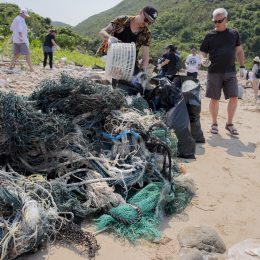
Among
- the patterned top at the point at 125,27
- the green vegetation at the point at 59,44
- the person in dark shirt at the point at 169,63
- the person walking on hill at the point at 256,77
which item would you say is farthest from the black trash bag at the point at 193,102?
the green vegetation at the point at 59,44

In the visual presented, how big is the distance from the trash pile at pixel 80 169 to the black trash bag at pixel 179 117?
37 cm

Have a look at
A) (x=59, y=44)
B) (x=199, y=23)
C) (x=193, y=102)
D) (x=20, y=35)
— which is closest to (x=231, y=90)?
(x=193, y=102)

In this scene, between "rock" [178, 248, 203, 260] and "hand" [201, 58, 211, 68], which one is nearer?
"rock" [178, 248, 203, 260]

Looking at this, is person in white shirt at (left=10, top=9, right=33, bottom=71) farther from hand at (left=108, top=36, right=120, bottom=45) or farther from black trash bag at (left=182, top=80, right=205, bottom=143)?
black trash bag at (left=182, top=80, right=205, bottom=143)

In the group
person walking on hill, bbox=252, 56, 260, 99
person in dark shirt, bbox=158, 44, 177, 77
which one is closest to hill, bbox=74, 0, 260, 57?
person walking on hill, bbox=252, 56, 260, 99

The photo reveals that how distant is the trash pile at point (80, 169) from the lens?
8.59 feet

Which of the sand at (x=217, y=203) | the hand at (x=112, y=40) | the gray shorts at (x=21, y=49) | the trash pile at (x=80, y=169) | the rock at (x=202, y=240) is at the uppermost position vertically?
the hand at (x=112, y=40)

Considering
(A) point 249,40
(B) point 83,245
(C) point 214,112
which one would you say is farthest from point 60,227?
(A) point 249,40

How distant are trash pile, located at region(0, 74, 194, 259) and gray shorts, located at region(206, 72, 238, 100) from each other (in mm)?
1758

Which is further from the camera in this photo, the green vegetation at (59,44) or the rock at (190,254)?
the green vegetation at (59,44)

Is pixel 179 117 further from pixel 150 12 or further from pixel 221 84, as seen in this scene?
pixel 221 84

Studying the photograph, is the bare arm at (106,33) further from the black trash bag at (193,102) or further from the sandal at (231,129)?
the sandal at (231,129)

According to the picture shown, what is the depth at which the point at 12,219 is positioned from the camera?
2.53 metres

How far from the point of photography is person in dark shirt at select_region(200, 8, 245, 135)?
5551 millimetres
